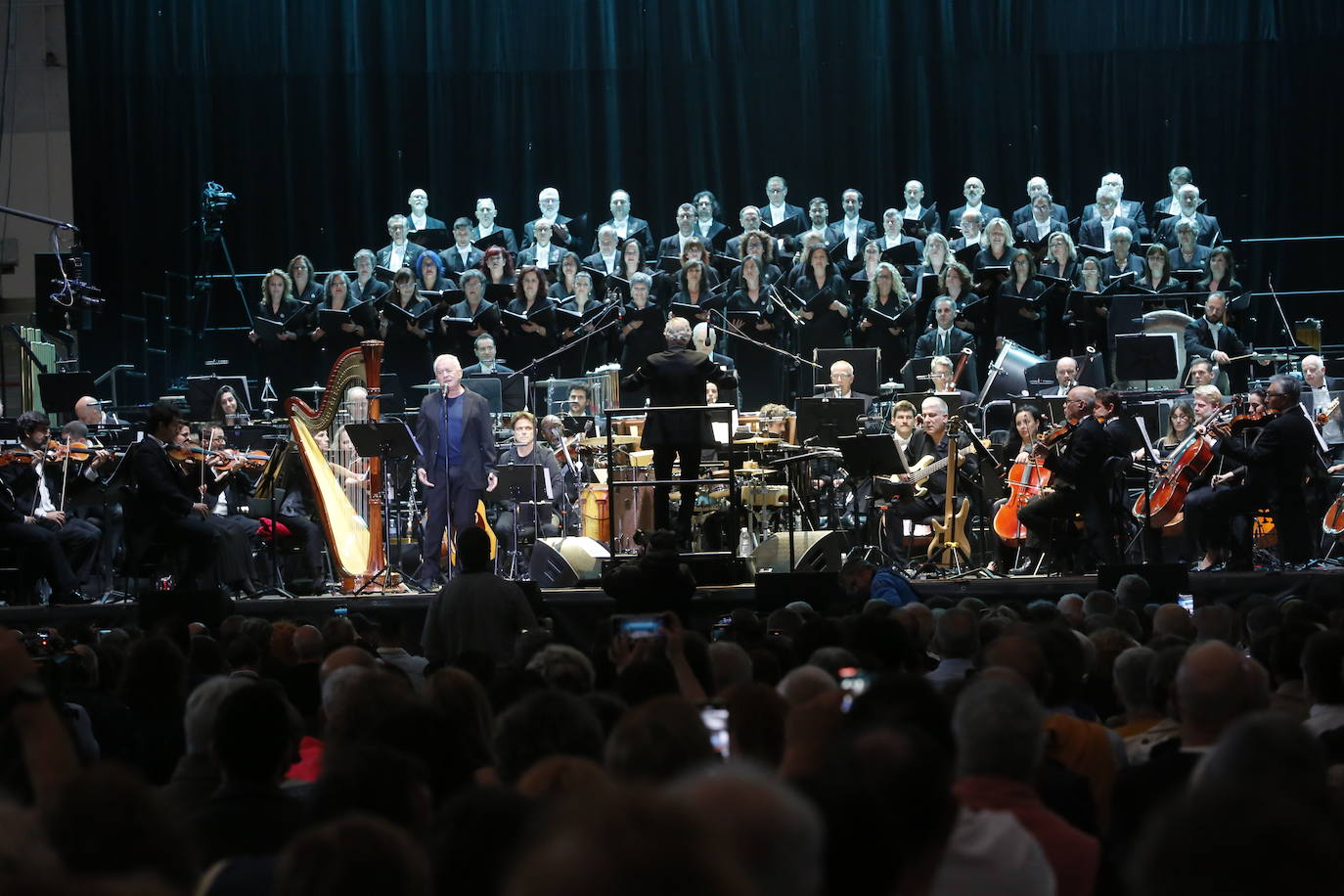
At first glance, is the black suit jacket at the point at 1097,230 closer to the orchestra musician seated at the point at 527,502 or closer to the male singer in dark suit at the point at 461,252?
the male singer in dark suit at the point at 461,252

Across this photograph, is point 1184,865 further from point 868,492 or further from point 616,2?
point 616,2

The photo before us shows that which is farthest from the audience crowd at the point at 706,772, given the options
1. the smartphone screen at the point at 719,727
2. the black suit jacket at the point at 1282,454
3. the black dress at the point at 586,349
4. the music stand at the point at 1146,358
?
the black dress at the point at 586,349

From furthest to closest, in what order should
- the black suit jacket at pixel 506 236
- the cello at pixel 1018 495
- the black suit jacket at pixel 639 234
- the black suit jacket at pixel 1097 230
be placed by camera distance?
the black suit jacket at pixel 506 236 < the black suit jacket at pixel 639 234 < the black suit jacket at pixel 1097 230 < the cello at pixel 1018 495

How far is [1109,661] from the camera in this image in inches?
215

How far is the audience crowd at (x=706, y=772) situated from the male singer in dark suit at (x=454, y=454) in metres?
5.12

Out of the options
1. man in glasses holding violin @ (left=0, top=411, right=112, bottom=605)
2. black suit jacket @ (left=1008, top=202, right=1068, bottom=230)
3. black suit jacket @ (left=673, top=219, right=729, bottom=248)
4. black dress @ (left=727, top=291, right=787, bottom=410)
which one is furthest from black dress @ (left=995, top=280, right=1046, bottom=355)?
man in glasses holding violin @ (left=0, top=411, right=112, bottom=605)

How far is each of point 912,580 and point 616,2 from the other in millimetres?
11221

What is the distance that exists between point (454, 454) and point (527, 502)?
1132 millimetres

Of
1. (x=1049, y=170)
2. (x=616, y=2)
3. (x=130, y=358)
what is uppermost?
(x=616, y=2)

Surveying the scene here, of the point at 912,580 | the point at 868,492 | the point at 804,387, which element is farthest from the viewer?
the point at 804,387

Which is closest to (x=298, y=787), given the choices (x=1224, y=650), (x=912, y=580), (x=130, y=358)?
(x=1224, y=650)

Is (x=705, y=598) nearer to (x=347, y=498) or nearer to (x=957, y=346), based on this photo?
(x=347, y=498)

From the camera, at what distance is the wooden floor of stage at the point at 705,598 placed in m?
9.70

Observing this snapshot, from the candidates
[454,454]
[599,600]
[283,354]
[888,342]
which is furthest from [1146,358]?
[283,354]
